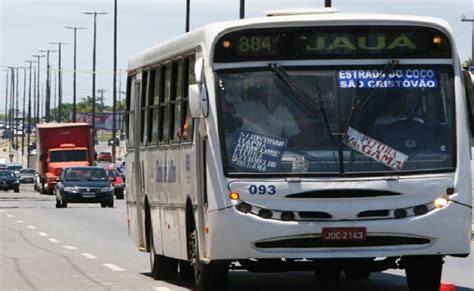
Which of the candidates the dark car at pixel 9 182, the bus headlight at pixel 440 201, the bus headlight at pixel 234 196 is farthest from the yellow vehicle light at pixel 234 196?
the dark car at pixel 9 182

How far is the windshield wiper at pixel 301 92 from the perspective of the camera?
1494 centimetres

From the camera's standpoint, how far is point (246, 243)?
48.0 feet

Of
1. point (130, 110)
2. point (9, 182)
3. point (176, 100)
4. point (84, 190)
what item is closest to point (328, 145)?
point (176, 100)

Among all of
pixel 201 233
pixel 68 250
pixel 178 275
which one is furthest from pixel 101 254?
pixel 201 233

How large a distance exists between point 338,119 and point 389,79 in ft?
2.03

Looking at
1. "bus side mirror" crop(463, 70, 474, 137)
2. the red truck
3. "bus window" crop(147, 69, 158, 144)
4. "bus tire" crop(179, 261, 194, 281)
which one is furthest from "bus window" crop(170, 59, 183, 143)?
the red truck

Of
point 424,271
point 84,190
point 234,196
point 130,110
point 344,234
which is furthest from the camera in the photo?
point 84,190

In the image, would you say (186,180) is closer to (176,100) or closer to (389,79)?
(176,100)

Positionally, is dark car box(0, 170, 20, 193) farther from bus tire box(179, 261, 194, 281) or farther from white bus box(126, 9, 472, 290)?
white bus box(126, 9, 472, 290)

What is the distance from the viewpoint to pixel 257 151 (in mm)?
14867

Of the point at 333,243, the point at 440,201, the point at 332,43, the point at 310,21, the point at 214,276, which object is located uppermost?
the point at 310,21

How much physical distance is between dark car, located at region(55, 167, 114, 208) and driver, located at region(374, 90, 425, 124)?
Answer: 4143 cm

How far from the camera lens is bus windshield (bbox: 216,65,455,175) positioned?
48.6 feet

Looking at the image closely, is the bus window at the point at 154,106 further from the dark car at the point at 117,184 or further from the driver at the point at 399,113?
the dark car at the point at 117,184
